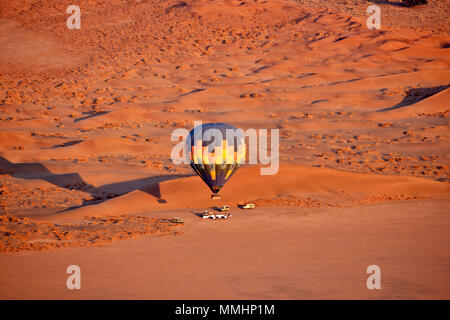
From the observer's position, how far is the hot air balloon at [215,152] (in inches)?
701

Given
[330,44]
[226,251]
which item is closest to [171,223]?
[226,251]

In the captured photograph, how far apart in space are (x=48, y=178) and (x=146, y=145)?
21.0 ft

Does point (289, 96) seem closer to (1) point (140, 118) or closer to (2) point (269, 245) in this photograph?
(1) point (140, 118)

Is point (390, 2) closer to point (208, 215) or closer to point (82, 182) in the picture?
point (82, 182)

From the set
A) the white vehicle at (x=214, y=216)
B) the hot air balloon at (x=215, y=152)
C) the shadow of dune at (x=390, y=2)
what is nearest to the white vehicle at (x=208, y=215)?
the white vehicle at (x=214, y=216)

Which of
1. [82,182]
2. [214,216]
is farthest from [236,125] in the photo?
[214,216]

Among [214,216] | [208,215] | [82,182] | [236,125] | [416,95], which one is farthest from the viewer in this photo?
[416,95]

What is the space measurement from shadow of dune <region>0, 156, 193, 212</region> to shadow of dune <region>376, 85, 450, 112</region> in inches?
673

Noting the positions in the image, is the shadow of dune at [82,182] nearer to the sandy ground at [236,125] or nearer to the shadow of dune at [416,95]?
the sandy ground at [236,125]

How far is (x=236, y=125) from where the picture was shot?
1308 inches

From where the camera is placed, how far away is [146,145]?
95.1 ft

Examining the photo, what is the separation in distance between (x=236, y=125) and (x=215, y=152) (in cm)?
1546

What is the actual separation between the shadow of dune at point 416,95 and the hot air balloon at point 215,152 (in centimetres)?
1881

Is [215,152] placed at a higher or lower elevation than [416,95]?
lower
